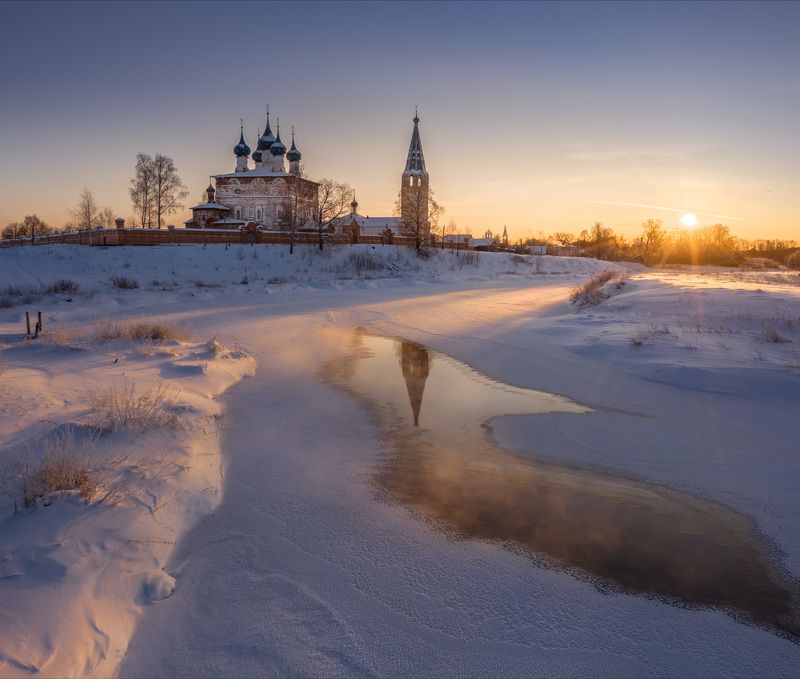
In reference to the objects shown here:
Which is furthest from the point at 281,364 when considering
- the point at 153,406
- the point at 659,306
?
the point at 659,306

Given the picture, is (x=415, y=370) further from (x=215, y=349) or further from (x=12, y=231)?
(x=12, y=231)

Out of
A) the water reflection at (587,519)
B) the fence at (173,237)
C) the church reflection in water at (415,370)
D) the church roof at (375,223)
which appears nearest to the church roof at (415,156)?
the church roof at (375,223)

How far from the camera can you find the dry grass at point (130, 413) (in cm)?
517

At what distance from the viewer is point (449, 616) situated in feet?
9.99

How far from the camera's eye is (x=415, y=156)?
241ft

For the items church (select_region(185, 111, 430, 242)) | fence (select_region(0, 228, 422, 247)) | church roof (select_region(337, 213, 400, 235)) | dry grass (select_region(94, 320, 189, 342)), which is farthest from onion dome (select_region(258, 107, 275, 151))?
dry grass (select_region(94, 320, 189, 342))

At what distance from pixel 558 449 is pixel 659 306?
1017cm

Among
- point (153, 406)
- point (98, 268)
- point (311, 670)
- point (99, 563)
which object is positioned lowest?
point (311, 670)

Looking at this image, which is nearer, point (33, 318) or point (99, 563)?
point (99, 563)

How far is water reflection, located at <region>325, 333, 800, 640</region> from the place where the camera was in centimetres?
335

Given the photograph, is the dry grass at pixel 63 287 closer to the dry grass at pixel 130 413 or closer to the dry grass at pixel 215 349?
the dry grass at pixel 215 349

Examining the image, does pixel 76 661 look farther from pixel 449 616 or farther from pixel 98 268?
pixel 98 268

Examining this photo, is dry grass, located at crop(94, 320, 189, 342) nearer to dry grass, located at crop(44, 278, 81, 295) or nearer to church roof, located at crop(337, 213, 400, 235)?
dry grass, located at crop(44, 278, 81, 295)

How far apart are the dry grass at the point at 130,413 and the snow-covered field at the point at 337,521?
121 mm
